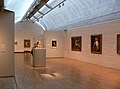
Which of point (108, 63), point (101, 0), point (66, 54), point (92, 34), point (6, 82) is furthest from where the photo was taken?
point (66, 54)

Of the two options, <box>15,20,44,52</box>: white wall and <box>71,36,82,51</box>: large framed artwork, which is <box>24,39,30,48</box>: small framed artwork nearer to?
<box>15,20,44,52</box>: white wall

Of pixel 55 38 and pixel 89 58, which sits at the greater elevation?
pixel 55 38

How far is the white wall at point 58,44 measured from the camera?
77.5 feet

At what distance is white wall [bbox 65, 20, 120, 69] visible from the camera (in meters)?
14.4

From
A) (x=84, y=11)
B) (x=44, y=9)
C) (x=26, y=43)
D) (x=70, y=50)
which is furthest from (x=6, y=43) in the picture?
(x=26, y=43)

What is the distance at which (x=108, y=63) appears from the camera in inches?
599

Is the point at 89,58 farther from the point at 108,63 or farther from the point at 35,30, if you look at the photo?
the point at 35,30

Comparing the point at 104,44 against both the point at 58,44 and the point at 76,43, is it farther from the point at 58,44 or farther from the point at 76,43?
the point at 58,44

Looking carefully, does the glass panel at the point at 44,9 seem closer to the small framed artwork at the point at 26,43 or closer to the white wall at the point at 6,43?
the white wall at the point at 6,43

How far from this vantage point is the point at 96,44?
16.9 metres

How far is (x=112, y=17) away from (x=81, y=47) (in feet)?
20.3

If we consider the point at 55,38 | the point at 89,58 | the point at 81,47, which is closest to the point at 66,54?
the point at 55,38

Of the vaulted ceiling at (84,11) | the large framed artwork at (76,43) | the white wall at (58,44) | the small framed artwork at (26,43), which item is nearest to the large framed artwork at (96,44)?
the vaulted ceiling at (84,11)

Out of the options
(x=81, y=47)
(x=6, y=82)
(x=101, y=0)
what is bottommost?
(x=6, y=82)
